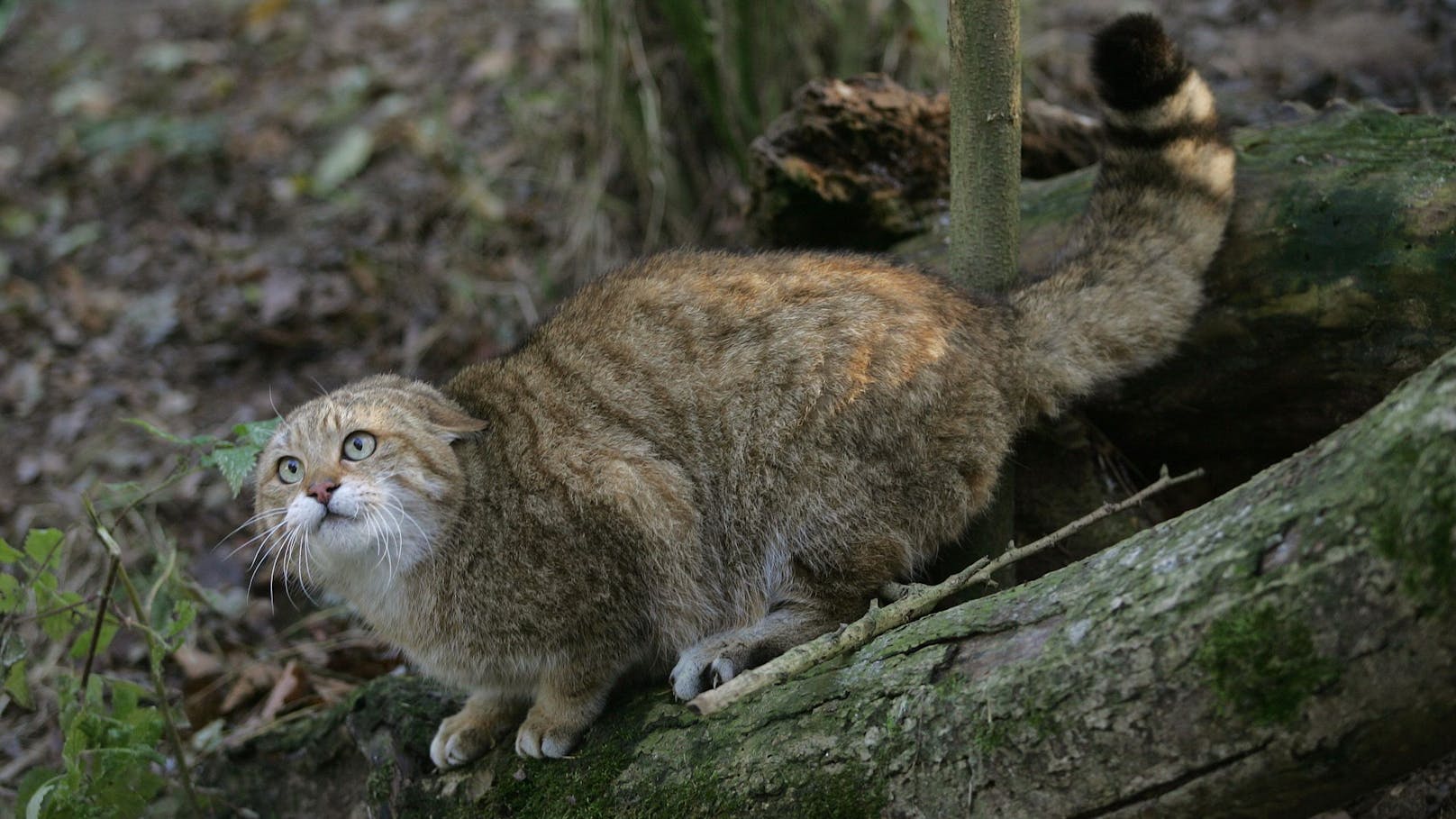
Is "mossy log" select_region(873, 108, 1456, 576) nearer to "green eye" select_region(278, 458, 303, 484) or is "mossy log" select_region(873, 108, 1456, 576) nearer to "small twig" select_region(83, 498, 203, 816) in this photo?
"green eye" select_region(278, 458, 303, 484)

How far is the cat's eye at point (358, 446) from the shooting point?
10.8 feet

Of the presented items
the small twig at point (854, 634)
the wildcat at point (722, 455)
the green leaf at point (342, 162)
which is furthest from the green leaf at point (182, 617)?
the green leaf at point (342, 162)

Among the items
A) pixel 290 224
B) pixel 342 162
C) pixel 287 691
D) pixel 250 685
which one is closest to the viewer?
pixel 287 691

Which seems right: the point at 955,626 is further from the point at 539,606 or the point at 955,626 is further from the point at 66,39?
the point at 66,39

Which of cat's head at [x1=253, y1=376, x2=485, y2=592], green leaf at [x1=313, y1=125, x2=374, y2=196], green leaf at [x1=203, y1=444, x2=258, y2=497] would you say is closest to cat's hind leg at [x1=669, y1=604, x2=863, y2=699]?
cat's head at [x1=253, y1=376, x2=485, y2=592]

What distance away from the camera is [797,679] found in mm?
2643

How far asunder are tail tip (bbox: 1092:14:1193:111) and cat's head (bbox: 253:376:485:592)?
207 cm

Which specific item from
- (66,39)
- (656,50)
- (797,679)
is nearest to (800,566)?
(797,679)

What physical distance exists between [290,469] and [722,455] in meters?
1.24

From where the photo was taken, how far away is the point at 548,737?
10.3ft

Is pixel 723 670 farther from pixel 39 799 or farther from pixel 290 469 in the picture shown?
pixel 39 799

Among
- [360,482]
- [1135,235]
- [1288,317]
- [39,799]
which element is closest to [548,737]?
[360,482]

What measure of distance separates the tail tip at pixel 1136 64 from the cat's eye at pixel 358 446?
2.33 m

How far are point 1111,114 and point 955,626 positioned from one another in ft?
6.08
